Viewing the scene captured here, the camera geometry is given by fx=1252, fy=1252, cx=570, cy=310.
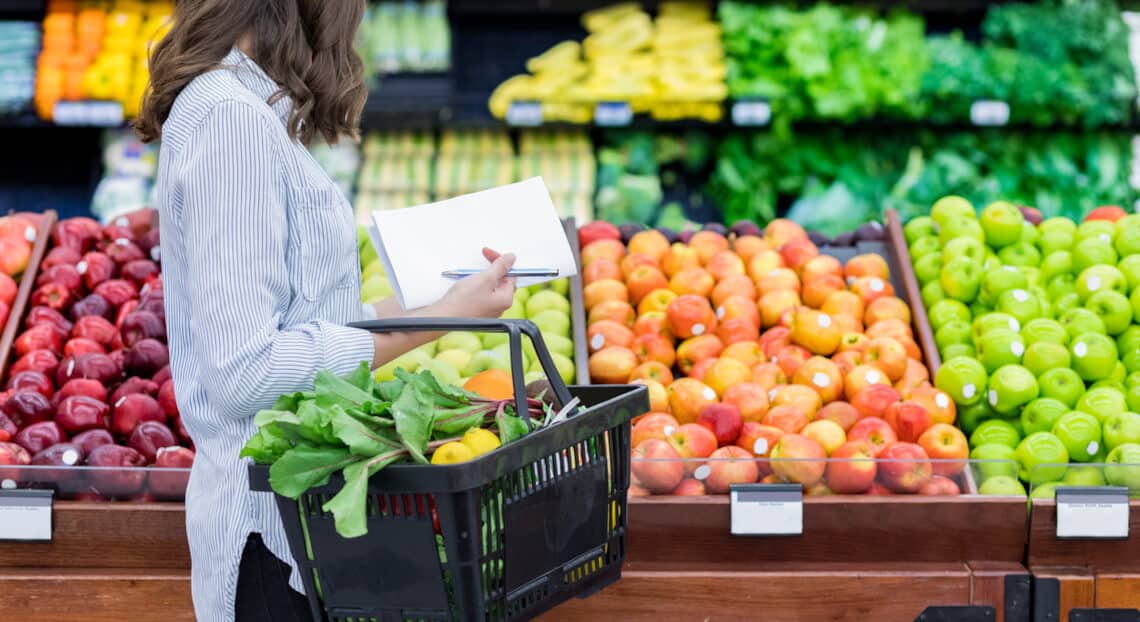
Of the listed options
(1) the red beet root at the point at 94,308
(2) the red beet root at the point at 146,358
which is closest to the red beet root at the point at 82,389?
(2) the red beet root at the point at 146,358

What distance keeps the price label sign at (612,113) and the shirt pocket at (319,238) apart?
3.14 meters

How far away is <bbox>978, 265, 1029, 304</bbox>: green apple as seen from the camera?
9.41ft

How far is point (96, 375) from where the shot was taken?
2.63 m

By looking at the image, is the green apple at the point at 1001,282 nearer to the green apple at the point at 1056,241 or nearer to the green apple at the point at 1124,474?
the green apple at the point at 1056,241

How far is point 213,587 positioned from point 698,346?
156 cm

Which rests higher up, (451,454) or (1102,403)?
(451,454)

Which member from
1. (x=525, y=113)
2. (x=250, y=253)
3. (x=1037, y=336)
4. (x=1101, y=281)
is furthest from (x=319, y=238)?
(x=525, y=113)

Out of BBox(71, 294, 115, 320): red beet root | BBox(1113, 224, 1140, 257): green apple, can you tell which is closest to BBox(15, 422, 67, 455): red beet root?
BBox(71, 294, 115, 320): red beet root

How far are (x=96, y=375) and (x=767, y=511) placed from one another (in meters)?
1.44

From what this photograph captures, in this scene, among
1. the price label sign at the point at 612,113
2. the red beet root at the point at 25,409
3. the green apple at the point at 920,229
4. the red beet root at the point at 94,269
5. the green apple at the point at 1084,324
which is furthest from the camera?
the price label sign at the point at 612,113

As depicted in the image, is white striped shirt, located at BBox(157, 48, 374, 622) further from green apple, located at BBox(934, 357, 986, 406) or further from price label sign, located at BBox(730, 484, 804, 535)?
green apple, located at BBox(934, 357, 986, 406)

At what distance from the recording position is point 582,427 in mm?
1326

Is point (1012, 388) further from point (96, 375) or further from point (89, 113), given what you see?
point (89, 113)

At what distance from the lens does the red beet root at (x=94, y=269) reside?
3.04 meters
